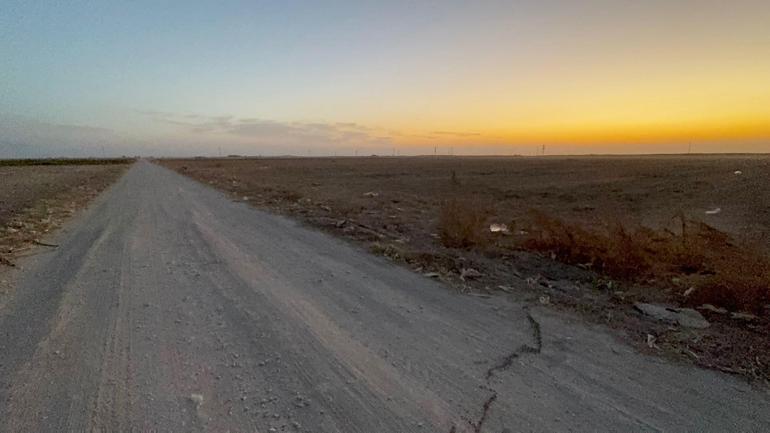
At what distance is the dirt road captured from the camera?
2.85 metres

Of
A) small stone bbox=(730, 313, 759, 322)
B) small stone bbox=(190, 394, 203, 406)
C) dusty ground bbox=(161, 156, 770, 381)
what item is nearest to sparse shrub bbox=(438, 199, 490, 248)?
dusty ground bbox=(161, 156, 770, 381)

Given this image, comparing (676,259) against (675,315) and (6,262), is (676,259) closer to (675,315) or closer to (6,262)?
(675,315)

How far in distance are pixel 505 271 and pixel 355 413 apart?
183 inches

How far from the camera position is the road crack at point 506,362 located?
110 inches

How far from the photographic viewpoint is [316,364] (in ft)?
11.7

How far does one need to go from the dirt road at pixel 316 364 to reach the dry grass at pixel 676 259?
2.24 metres

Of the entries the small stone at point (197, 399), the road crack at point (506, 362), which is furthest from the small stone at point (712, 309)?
the small stone at point (197, 399)

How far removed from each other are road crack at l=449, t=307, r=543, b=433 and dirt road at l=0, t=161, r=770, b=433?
14 millimetres

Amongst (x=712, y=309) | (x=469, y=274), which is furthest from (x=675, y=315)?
(x=469, y=274)

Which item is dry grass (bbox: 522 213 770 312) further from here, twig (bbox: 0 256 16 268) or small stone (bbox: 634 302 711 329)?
twig (bbox: 0 256 16 268)

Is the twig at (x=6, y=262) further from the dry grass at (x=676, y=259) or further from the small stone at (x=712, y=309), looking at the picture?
the small stone at (x=712, y=309)

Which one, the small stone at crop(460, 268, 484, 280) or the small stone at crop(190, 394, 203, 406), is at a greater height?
the small stone at crop(190, 394, 203, 406)

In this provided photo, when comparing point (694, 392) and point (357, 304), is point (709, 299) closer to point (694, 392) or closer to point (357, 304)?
point (694, 392)

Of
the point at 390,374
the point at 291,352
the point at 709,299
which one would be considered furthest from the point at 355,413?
the point at 709,299
